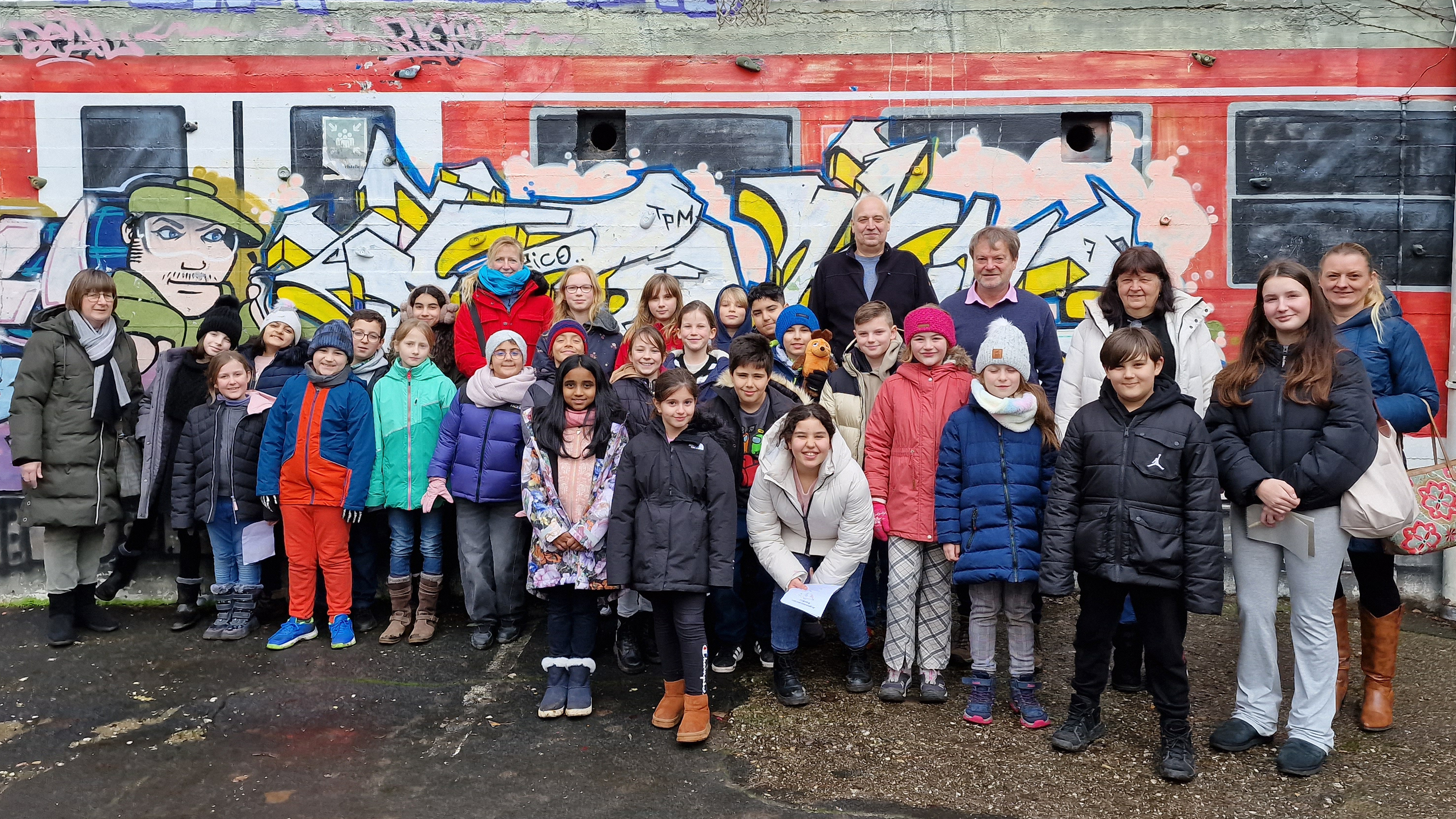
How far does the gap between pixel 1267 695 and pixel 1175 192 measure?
3.81 m

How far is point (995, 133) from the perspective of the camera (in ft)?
22.0

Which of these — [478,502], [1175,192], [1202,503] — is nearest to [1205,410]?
[1202,503]

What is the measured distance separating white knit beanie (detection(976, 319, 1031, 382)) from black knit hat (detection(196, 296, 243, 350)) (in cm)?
459

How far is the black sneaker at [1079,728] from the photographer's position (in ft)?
13.4

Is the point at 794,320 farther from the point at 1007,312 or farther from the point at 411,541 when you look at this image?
the point at 411,541

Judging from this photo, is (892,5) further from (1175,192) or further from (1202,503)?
(1202,503)

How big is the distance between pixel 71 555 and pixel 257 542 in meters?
1.18

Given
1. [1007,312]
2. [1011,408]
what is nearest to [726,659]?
[1011,408]

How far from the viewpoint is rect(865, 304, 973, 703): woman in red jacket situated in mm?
4566

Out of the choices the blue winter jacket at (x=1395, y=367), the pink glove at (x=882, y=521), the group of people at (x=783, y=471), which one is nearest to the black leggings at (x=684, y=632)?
the group of people at (x=783, y=471)

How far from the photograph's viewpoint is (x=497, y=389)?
5203mm

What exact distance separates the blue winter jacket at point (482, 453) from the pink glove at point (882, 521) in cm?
197

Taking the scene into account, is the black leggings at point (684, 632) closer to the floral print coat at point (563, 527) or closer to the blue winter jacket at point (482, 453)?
the floral print coat at point (563, 527)

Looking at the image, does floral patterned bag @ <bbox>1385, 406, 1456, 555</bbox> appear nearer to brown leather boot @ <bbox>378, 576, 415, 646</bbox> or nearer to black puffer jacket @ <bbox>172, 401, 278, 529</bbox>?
brown leather boot @ <bbox>378, 576, 415, 646</bbox>
